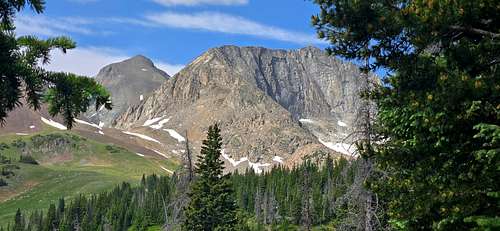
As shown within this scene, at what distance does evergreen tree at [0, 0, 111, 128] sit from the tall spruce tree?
4001cm

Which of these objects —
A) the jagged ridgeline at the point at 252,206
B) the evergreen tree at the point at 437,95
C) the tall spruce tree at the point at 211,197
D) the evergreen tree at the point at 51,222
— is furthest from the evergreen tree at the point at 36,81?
the evergreen tree at the point at 51,222

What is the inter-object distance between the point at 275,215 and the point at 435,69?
137 m

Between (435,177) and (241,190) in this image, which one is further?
(241,190)

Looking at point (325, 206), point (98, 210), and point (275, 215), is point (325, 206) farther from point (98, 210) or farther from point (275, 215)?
point (98, 210)

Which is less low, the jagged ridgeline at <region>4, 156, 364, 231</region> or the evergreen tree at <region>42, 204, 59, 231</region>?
the jagged ridgeline at <region>4, 156, 364, 231</region>

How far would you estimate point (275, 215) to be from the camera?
481 ft

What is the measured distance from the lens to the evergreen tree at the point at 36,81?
680 centimetres

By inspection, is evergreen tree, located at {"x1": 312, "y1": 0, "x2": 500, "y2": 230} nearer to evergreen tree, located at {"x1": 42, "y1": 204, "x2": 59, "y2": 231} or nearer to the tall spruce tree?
the tall spruce tree

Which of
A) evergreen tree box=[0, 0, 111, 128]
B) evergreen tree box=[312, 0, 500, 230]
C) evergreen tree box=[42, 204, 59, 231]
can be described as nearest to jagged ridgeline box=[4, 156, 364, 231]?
evergreen tree box=[42, 204, 59, 231]

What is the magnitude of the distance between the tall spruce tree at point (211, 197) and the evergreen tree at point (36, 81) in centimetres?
4001

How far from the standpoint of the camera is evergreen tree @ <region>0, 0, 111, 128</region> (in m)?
6.80

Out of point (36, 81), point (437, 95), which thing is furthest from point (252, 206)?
point (36, 81)

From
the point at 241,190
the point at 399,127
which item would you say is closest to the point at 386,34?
the point at 399,127

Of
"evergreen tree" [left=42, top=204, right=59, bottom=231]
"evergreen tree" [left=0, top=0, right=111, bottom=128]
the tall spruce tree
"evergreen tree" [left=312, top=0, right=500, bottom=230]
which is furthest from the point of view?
"evergreen tree" [left=42, top=204, right=59, bottom=231]
